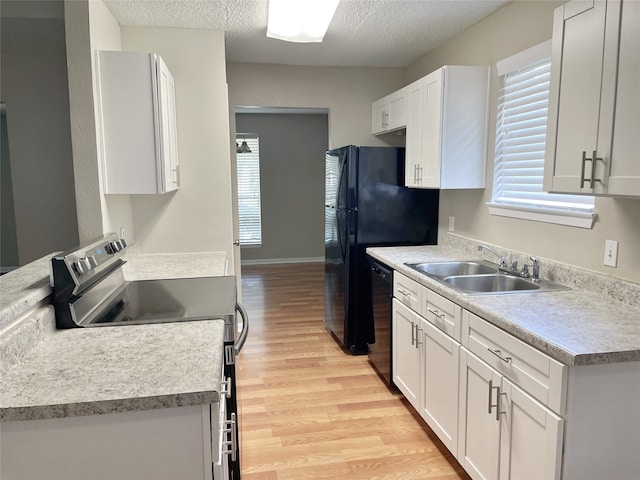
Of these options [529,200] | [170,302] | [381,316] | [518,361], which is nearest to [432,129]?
[529,200]

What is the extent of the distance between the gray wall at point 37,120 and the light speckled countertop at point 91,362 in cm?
136

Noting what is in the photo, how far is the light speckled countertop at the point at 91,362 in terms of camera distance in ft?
3.62

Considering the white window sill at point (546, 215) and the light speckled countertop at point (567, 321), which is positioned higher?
the white window sill at point (546, 215)

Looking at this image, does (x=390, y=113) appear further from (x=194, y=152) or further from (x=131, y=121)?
(x=131, y=121)

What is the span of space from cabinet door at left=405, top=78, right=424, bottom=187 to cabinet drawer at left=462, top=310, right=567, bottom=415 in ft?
4.84

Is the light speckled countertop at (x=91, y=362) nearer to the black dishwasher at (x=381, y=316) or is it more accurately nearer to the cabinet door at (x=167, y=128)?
the cabinet door at (x=167, y=128)

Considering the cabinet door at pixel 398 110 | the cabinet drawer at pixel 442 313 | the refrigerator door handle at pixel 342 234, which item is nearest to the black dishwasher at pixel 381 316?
the refrigerator door handle at pixel 342 234

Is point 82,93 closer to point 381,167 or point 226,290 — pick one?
point 226,290

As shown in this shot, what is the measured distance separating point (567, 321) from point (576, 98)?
83cm

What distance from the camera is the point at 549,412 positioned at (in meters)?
1.52

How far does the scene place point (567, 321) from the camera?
5.56 feet

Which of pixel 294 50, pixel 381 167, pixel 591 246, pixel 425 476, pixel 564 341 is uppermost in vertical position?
pixel 294 50

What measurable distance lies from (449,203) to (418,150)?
19.8 inches

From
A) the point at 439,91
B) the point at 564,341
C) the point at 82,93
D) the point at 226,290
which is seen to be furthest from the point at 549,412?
the point at 82,93
